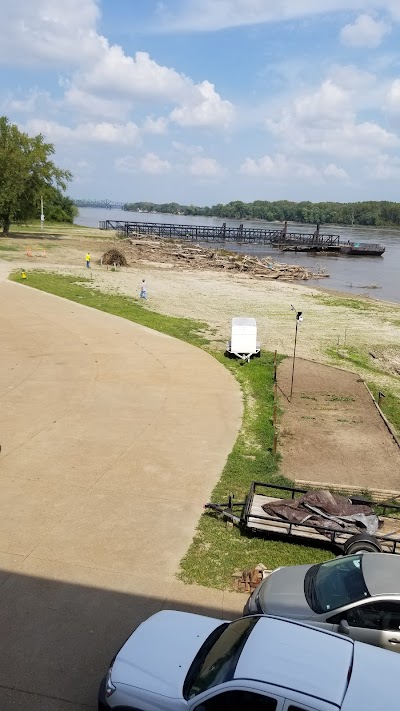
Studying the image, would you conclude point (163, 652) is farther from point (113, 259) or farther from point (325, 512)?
point (113, 259)

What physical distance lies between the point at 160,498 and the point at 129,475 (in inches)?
41.9

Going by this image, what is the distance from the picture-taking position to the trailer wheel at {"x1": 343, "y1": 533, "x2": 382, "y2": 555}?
8.41 meters

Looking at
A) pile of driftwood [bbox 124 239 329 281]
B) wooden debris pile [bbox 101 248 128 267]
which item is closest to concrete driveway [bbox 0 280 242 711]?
wooden debris pile [bbox 101 248 128 267]

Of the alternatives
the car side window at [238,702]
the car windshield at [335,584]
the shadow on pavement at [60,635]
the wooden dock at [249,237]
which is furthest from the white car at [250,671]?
the wooden dock at [249,237]

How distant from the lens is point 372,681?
178 inches

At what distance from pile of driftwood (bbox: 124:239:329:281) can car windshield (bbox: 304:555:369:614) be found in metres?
45.0

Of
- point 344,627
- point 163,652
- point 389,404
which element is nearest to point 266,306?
point 389,404

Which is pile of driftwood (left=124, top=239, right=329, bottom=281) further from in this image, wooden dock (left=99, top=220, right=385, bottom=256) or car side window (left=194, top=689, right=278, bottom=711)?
car side window (left=194, top=689, right=278, bottom=711)

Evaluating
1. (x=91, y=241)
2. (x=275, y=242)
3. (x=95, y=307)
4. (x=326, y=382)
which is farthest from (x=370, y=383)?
(x=275, y=242)

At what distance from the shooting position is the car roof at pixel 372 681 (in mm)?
4254

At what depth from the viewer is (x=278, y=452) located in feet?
42.2

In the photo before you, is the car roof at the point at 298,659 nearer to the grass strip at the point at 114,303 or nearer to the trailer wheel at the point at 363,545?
the trailer wheel at the point at 363,545

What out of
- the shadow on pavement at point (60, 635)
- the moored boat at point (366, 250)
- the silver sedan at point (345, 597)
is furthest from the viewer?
the moored boat at point (366, 250)

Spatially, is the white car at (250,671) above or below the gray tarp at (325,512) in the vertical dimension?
above
